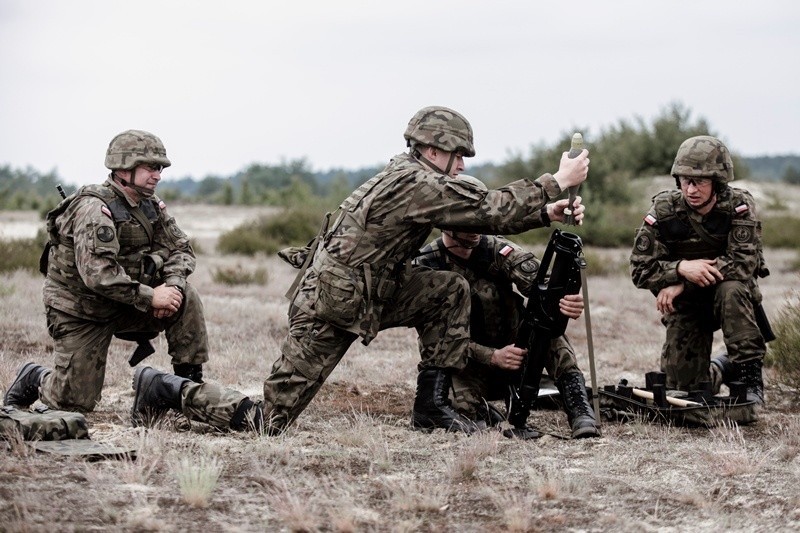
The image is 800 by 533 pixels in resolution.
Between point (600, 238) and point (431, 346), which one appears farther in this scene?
point (600, 238)

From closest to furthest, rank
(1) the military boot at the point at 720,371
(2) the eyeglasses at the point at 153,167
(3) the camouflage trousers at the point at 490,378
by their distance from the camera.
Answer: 1. (3) the camouflage trousers at the point at 490,378
2. (2) the eyeglasses at the point at 153,167
3. (1) the military boot at the point at 720,371

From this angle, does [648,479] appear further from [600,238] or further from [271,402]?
[600,238]

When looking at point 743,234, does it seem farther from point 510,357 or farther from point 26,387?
point 26,387

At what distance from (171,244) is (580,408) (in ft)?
9.34

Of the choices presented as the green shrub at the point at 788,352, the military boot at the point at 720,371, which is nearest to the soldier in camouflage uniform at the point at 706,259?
the military boot at the point at 720,371

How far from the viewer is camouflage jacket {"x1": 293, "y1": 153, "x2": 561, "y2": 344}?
5.84 meters

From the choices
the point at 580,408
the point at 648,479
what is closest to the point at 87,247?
the point at 580,408

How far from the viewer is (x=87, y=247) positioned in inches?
253

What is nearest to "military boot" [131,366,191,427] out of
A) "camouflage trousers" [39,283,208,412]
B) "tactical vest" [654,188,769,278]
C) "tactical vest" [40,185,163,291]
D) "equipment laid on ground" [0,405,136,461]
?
"camouflage trousers" [39,283,208,412]

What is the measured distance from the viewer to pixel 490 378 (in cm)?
711

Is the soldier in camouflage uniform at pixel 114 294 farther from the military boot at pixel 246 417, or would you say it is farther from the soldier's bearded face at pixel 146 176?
the military boot at pixel 246 417

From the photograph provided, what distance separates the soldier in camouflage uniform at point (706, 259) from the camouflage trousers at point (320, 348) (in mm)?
1768

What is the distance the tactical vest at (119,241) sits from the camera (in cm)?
675

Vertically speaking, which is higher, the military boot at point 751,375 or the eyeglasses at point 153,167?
the eyeglasses at point 153,167
